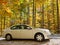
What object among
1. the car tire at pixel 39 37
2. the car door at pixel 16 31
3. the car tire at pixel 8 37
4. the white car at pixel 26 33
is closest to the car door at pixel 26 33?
the white car at pixel 26 33

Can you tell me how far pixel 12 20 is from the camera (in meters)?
25.1

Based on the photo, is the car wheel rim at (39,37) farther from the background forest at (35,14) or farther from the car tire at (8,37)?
the background forest at (35,14)

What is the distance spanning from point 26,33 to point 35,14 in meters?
9.05

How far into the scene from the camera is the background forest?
2377cm

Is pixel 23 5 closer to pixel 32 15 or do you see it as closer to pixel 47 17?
pixel 32 15

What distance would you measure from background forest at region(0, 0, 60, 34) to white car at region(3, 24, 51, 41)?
6526mm

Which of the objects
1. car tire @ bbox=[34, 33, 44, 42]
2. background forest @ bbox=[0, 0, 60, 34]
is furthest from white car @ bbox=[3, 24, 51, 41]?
background forest @ bbox=[0, 0, 60, 34]

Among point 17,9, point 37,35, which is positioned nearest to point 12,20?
point 17,9

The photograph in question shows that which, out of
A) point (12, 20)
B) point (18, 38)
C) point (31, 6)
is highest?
point (31, 6)

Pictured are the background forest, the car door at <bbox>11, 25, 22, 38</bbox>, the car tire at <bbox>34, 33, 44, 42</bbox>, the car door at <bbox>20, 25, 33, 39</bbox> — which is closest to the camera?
the car tire at <bbox>34, 33, 44, 42</bbox>

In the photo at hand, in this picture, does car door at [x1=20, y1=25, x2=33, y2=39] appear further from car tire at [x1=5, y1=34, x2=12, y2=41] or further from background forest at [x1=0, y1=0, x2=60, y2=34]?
background forest at [x1=0, y1=0, x2=60, y2=34]

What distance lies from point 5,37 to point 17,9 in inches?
321

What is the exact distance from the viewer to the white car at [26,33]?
15.7 meters

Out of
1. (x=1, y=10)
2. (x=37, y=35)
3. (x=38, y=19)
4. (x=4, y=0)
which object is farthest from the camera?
(x=38, y=19)
